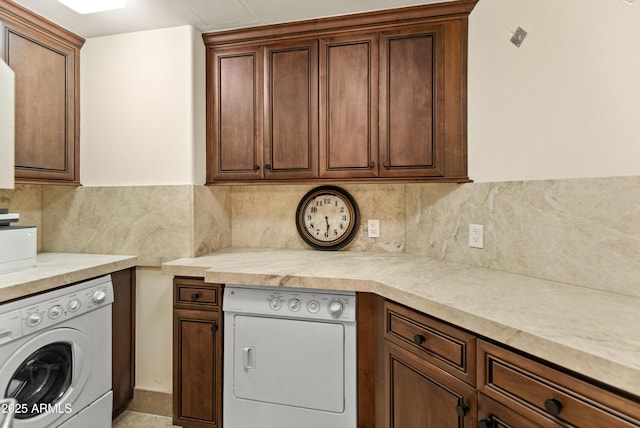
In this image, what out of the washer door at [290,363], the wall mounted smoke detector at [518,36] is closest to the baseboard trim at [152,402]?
the washer door at [290,363]

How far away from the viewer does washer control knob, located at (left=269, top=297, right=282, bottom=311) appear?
157 cm

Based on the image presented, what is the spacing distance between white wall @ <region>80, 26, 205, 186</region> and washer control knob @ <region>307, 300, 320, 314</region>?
42.6 inches

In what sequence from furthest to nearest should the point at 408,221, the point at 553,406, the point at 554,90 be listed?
the point at 408,221 → the point at 554,90 → the point at 553,406

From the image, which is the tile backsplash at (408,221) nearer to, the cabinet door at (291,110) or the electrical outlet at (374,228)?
the electrical outlet at (374,228)

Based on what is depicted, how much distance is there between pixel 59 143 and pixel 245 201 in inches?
47.9

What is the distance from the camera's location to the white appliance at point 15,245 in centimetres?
148

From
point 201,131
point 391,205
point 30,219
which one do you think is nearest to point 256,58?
point 201,131

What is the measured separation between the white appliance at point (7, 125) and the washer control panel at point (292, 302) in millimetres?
1274

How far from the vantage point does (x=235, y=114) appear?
80.4 inches

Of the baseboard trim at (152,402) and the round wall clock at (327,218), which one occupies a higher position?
the round wall clock at (327,218)

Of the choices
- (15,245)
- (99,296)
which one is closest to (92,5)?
(15,245)

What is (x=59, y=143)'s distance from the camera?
1.98 meters

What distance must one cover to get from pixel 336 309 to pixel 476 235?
846mm

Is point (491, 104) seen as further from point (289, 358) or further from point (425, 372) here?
point (289, 358)
